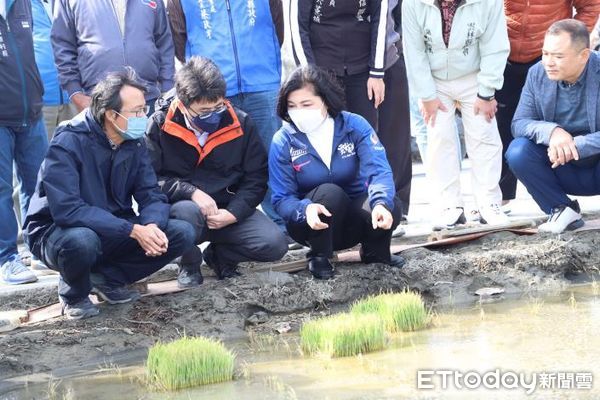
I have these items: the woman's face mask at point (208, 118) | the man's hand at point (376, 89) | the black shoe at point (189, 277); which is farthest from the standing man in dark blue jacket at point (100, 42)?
the man's hand at point (376, 89)

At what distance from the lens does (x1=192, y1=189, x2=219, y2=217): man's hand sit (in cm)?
639

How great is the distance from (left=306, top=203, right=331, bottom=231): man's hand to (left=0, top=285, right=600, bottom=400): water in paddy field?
0.72 metres

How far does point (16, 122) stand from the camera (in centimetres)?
680

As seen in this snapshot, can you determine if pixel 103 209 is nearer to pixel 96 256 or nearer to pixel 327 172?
pixel 96 256

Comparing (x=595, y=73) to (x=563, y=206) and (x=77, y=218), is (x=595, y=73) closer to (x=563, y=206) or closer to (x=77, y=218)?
(x=563, y=206)

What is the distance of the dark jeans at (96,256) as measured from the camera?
5676 mm

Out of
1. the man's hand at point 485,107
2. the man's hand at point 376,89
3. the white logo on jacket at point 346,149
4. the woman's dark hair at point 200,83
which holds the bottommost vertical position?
the white logo on jacket at point 346,149

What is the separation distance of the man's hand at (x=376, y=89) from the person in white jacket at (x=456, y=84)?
246 mm

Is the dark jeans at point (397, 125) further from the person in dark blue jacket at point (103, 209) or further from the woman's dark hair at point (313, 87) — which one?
the person in dark blue jacket at point (103, 209)

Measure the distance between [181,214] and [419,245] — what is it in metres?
1.80

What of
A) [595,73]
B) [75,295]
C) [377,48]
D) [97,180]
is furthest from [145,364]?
[595,73]

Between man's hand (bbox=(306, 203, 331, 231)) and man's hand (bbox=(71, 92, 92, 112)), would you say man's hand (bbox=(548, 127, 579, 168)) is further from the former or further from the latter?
man's hand (bbox=(71, 92, 92, 112))

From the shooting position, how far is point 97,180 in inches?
233

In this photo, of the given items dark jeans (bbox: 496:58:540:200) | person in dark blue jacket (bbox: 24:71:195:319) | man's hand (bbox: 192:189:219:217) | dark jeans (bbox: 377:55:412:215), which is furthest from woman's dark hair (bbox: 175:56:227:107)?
dark jeans (bbox: 496:58:540:200)
